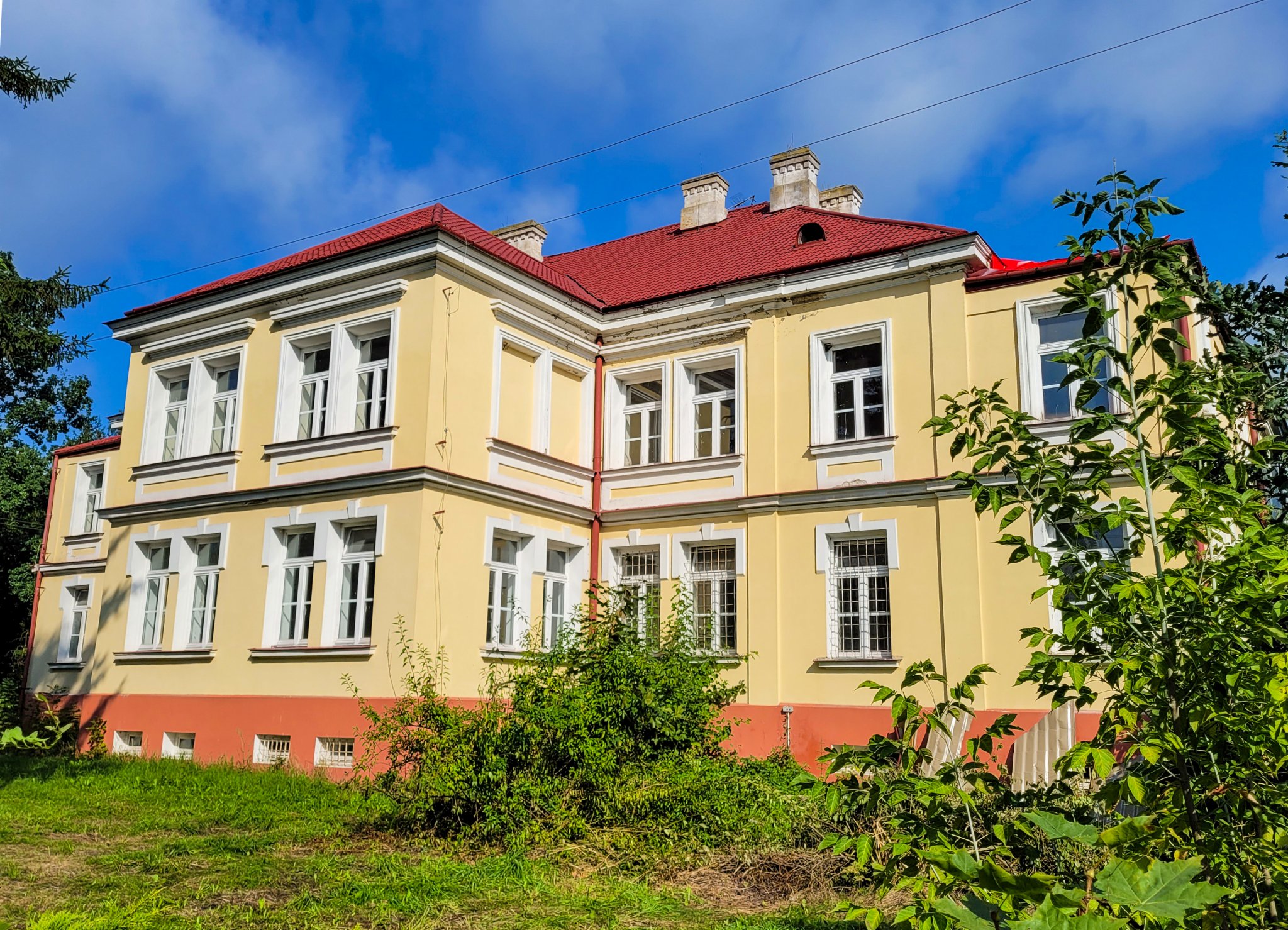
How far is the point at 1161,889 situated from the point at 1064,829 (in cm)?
46

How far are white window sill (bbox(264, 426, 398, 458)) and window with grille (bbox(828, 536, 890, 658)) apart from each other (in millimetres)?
6684

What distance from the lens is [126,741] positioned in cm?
1645

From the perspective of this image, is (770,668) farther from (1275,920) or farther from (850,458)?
(1275,920)

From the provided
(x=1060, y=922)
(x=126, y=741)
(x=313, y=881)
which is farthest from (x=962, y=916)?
(x=126, y=741)

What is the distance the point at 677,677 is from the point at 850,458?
623 centimetres

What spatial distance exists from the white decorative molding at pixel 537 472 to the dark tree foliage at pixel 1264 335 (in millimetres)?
11594

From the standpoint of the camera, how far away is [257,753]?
14727 millimetres

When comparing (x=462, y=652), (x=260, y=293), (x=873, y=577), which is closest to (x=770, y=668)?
(x=873, y=577)

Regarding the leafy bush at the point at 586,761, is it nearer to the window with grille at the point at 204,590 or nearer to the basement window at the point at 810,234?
the window with grille at the point at 204,590

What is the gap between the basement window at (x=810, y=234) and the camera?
1764cm

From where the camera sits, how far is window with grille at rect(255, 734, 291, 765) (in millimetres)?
14523

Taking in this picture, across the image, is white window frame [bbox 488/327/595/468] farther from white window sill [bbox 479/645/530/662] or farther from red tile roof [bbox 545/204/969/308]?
white window sill [bbox 479/645/530/662]

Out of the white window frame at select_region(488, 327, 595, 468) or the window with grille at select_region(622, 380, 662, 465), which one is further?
the window with grille at select_region(622, 380, 662, 465)

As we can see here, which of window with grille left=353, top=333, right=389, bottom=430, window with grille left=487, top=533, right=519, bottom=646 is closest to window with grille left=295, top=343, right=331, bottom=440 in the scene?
window with grille left=353, top=333, right=389, bottom=430
